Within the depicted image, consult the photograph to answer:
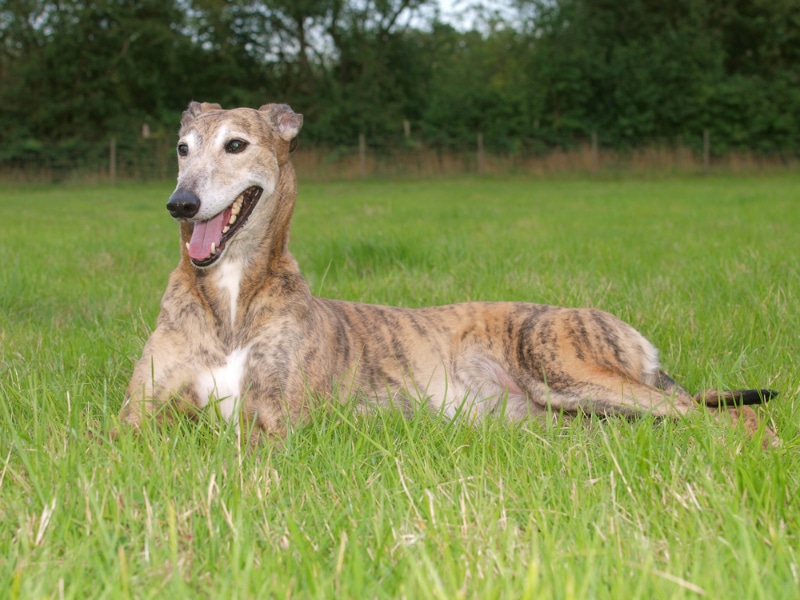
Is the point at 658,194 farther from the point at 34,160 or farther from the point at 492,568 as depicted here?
the point at 34,160

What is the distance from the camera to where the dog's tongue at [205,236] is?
340 centimetres

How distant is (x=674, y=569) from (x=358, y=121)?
34.2 m

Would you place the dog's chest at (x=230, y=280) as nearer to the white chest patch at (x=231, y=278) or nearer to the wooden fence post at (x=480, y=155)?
the white chest patch at (x=231, y=278)

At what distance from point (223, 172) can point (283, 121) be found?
0.67 metres

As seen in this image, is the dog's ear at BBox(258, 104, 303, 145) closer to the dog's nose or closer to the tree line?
the dog's nose

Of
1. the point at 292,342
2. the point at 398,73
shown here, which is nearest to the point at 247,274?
the point at 292,342

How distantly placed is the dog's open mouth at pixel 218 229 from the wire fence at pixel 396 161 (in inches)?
1012

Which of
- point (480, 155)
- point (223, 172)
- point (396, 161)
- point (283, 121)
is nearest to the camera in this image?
point (223, 172)

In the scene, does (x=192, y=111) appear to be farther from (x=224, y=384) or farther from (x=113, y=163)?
(x=113, y=163)

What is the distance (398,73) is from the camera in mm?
38688

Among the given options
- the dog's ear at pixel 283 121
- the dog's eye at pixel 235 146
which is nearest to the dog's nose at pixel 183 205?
the dog's eye at pixel 235 146

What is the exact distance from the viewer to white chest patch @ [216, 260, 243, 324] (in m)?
3.55

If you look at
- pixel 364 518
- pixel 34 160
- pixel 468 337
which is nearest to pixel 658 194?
pixel 468 337

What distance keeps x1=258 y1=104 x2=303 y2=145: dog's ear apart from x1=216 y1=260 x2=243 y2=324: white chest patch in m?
0.83
